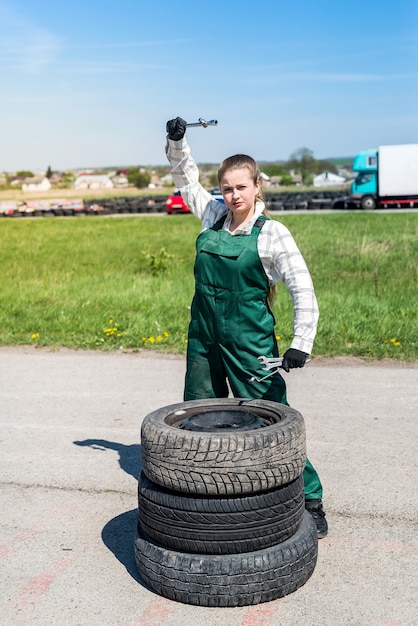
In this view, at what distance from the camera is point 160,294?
11.4 m

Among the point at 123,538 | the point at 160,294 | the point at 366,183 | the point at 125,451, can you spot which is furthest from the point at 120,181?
the point at 123,538

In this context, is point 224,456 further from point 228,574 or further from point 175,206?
point 175,206

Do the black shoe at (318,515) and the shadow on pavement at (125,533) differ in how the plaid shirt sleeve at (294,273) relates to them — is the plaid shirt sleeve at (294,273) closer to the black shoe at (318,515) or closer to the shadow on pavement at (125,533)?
the black shoe at (318,515)

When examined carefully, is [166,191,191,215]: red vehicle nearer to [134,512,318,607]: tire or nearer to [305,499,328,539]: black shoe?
[305,499,328,539]: black shoe

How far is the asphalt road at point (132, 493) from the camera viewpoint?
332cm

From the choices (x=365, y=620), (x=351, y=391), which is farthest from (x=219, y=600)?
(x=351, y=391)

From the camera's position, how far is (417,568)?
3621 millimetres

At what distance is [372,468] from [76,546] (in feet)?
Answer: 6.25

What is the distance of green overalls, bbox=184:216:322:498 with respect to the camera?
12.4 feet

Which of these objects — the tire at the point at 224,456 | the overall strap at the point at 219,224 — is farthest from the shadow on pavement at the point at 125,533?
the overall strap at the point at 219,224

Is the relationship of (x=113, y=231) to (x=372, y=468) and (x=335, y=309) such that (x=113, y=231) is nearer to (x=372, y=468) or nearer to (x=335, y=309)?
(x=335, y=309)

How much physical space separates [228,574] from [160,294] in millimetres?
8259

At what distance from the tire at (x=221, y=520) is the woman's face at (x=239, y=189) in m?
1.30

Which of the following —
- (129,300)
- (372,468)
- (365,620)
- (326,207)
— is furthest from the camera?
(326,207)
